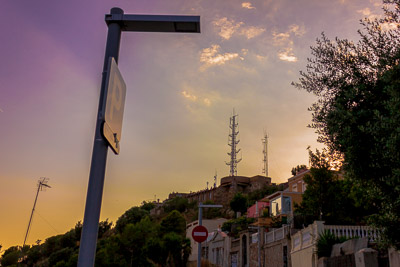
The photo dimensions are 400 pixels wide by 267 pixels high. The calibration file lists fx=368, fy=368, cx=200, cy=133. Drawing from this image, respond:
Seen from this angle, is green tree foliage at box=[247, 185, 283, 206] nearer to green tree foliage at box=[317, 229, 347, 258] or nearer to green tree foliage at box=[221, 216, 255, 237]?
green tree foliage at box=[221, 216, 255, 237]

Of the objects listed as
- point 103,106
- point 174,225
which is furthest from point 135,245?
point 103,106

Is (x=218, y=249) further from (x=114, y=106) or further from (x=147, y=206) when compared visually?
(x=147, y=206)

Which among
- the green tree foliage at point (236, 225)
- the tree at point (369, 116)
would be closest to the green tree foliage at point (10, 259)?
the green tree foliage at point (236, 225)

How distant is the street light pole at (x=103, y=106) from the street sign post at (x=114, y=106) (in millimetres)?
56

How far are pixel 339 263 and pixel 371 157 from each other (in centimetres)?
692

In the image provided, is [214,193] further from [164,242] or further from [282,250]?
[282,250]

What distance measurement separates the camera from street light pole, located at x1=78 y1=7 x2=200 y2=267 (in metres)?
3.82

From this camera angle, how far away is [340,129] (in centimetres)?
1038

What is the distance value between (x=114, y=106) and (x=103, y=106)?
295 mm

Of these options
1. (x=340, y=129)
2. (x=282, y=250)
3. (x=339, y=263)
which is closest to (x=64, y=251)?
(x=282, y=250)

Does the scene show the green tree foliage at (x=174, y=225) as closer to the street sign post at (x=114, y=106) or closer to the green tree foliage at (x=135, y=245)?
the green tree foliage at (x=135, y=245)

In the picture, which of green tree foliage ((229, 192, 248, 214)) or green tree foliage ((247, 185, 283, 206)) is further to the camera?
green tree foliage ((247, 185, 283, 206))

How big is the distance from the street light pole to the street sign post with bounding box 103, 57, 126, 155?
56mm

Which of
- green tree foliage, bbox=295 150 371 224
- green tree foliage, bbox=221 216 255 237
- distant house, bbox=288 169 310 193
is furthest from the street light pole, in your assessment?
distant house, bbox=288 169 310 193
